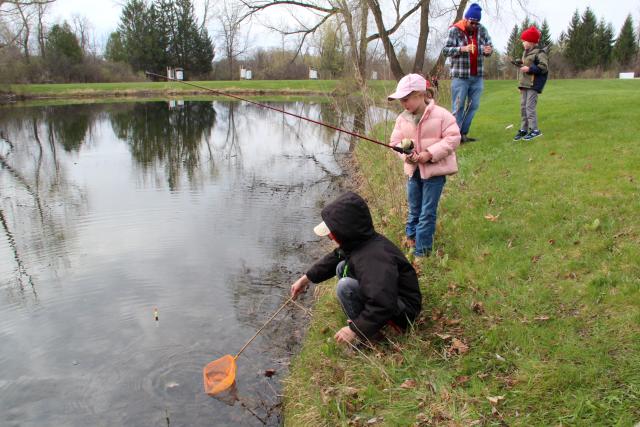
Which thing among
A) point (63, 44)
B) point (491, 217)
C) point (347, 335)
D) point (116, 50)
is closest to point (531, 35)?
point (491, 217)

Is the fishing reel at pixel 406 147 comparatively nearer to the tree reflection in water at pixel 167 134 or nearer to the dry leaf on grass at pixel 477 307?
the dry leaf on grass at pixel 477 307

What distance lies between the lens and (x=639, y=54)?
1641 inches

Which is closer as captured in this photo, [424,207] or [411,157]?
[411,157]

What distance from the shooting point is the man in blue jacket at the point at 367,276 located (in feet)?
10.3

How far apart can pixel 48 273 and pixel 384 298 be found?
4492 millimetres

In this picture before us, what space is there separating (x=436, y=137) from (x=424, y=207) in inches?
24.4

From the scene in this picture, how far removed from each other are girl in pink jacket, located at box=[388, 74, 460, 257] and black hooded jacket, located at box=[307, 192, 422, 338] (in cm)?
117

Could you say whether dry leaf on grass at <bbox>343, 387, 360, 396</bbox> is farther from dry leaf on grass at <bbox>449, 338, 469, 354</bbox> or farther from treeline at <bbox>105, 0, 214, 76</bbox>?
treeline at <bbox>105, 0, 214, 76</bbox>

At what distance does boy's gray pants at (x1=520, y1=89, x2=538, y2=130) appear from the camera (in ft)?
23.2

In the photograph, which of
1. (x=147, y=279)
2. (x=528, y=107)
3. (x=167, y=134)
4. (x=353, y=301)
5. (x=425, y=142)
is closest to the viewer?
(x=353, y=301)

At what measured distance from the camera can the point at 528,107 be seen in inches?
286

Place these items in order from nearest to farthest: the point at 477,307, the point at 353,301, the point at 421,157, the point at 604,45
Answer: the point at 353,301, the point at 477,307, the point at 421,157, the point at 604,45

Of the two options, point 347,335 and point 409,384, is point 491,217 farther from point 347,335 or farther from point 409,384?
point 409,384

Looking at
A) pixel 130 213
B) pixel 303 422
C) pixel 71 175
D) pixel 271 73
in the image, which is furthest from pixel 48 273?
pixel 271 73
